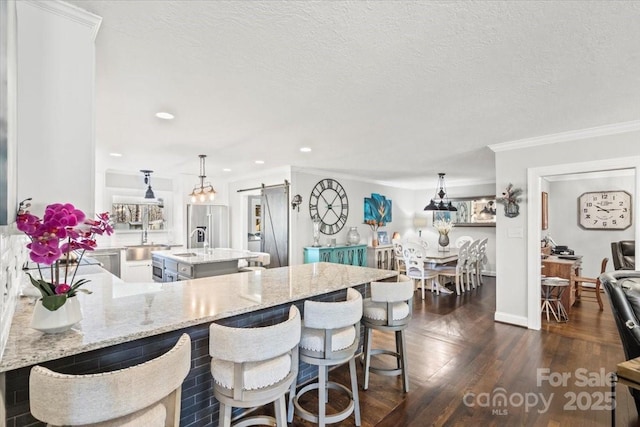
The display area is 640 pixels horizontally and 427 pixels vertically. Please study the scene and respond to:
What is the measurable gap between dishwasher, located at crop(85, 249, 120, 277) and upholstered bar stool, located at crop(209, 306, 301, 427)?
492 cm

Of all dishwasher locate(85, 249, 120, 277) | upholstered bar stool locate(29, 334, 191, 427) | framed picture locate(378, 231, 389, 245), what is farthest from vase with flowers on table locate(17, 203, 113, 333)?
framed picture locate(378, 231, 389, 245)

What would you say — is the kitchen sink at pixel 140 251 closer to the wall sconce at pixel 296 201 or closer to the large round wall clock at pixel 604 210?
the wall sconce at pixel 296 201

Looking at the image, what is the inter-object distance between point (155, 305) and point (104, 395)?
0.80m

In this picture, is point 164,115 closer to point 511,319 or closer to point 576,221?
point 511,319

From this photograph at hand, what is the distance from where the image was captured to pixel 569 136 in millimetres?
3600

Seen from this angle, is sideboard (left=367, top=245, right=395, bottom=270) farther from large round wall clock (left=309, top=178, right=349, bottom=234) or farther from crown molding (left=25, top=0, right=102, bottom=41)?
crown molding (left=25, top=0, right=102, bottom=41)

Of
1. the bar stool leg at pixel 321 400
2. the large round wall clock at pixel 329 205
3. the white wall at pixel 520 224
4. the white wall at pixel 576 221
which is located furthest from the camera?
the large round wall clock at pixel 329 205

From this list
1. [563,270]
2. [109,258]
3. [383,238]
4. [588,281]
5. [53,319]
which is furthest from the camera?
[383,238]

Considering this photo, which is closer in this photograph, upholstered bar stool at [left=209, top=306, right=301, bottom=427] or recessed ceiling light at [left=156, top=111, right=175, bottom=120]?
upholstered bar stool at [left=209, top=306, right=301, bottom=427]

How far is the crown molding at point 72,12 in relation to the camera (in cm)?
143

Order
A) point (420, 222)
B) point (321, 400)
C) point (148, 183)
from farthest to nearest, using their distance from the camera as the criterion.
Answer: point (420, 222) < point (148, 183) < point (321, 400)

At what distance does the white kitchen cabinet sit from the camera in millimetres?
5598

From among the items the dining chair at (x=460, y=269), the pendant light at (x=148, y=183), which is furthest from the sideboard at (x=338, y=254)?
the pendant light at (x=148, y=183)

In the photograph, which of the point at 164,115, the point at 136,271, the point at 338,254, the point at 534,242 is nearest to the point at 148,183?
the point at 136,271
